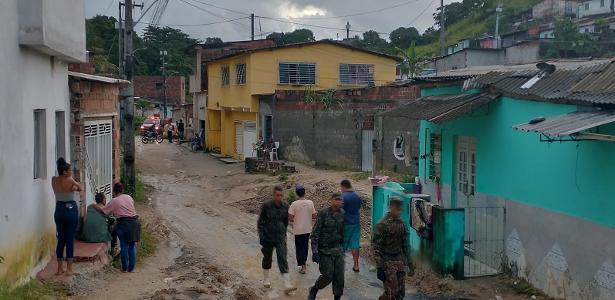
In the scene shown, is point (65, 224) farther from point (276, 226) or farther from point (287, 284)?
point (287, 284)

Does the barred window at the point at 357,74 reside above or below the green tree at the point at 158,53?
below

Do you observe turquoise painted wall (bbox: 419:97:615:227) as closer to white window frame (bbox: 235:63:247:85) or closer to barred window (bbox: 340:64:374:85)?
barred window (bbox: 340:64:374:85)

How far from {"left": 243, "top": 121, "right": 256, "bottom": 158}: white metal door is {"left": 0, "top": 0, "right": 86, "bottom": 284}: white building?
21054mm

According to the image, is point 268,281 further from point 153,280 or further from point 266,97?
point 266,97

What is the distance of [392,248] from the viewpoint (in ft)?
27.8

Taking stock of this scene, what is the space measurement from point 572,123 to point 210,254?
312 inches

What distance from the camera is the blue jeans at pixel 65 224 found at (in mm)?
9500

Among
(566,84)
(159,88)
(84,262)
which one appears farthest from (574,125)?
(159,88)

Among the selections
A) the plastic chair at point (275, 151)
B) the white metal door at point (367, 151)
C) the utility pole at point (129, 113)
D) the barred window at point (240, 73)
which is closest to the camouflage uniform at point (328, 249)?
the utility pole at point (129, 113)

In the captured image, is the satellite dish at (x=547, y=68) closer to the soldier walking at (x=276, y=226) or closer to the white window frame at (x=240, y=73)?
the soldier walking at (x=276, y=226)

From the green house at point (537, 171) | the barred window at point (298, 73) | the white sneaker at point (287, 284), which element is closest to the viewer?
the green house at point (537, 171)

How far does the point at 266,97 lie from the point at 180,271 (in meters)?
19.6

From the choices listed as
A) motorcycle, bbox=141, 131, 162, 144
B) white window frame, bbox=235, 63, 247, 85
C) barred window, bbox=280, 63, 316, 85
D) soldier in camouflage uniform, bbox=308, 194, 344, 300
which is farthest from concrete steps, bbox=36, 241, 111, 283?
motorcycle, bbox=141, 131, 162, 144

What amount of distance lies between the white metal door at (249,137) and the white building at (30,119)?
21054mm
